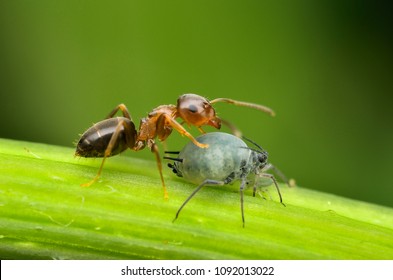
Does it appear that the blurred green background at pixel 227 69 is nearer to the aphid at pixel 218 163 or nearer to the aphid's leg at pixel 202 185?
the aphid at pixel 218 163

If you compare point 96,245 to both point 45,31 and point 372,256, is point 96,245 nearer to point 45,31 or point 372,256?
point 372,256

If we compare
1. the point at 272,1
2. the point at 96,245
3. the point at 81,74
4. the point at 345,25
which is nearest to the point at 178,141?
the point at 81,74

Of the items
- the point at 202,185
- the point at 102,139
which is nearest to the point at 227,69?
the point at 102,139

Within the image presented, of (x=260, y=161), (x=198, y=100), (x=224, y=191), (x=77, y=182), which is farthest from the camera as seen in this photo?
(x=198, y=100)

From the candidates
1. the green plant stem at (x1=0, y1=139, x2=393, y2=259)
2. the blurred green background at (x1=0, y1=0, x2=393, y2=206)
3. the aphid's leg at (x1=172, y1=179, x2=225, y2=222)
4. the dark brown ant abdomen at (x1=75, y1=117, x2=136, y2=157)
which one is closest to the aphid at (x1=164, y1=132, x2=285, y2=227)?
the aphid's leg at (x1=172, y1=179, x2=225, y2=222)

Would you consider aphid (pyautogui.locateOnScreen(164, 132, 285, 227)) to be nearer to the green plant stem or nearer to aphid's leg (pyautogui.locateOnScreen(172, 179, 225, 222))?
aphid's leg (pyautogui.locateOnScreen(172, 179, 225, 222))

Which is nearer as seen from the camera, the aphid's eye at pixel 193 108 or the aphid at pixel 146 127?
the aphid at pixel 146 127

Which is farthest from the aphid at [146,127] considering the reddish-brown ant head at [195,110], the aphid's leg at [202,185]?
the aphid's leg at [202,185]

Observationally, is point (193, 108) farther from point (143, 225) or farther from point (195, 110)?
point (143, 225)
